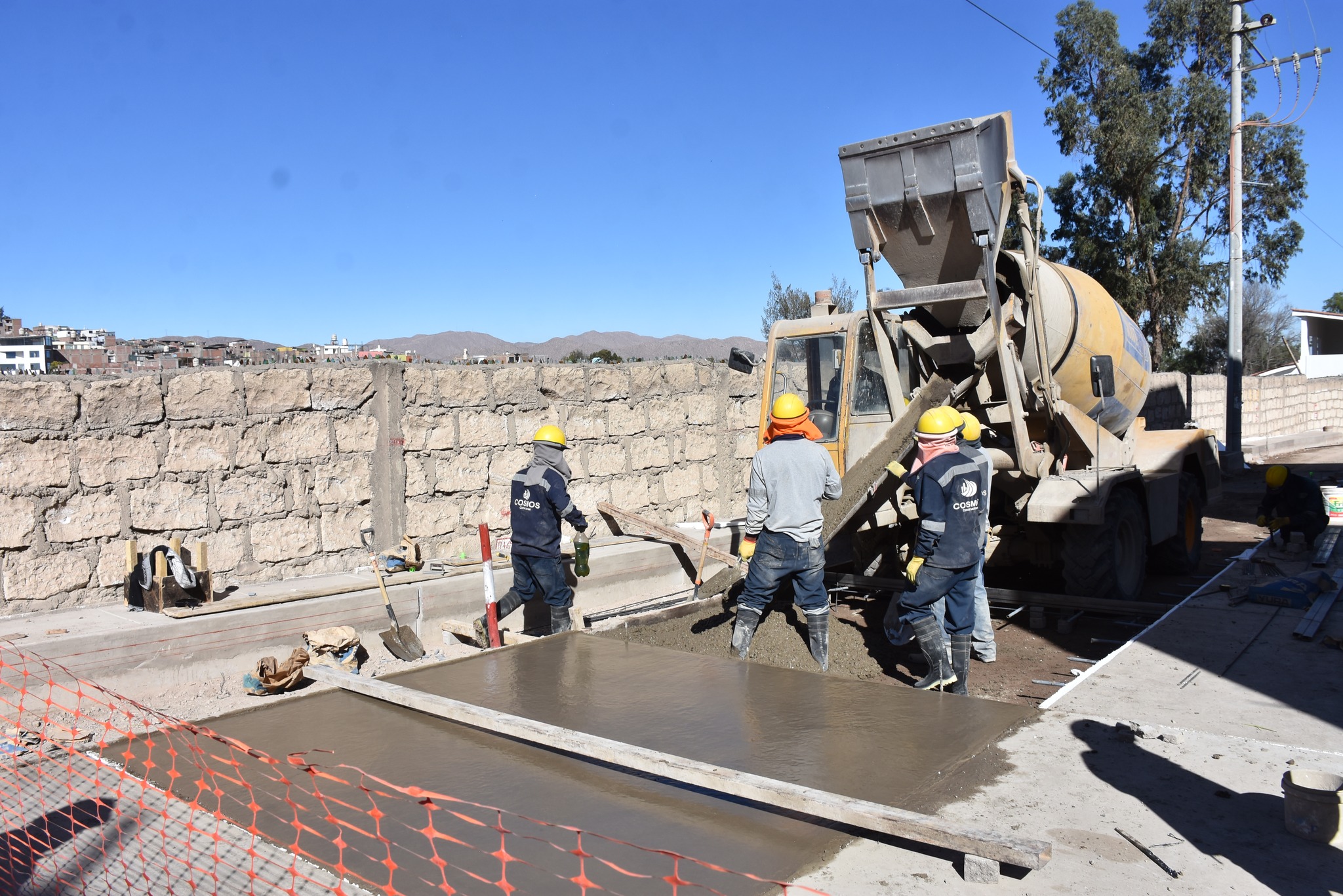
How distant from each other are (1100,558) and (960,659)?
219 cm

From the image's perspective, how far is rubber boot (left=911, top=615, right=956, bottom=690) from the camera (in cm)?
550

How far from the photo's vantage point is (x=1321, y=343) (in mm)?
44750

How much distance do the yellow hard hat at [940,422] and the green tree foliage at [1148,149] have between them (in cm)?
2290

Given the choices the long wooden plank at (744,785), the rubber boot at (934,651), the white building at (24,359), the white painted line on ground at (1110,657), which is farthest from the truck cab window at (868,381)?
the white building at (24,359)

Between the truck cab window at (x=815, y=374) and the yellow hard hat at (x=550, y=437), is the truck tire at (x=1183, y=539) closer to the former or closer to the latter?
the truck cab window at (x=815, y=374)

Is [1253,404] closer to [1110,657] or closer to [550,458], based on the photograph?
[1110,657]

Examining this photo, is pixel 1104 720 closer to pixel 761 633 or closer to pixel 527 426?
pixel 761 633

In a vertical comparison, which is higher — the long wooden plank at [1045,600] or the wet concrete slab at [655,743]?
the wet concrete slab at [655,743]

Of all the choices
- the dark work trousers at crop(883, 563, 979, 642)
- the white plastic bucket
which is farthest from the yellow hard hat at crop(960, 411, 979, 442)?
the white plastic bucket

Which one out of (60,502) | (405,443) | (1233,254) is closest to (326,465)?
(405,443)

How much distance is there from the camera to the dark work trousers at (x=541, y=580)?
6.68 meters

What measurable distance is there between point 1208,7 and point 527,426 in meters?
26.1

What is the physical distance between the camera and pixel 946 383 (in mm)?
7227

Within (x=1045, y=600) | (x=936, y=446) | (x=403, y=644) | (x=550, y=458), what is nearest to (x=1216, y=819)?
(x=936, y=446)
